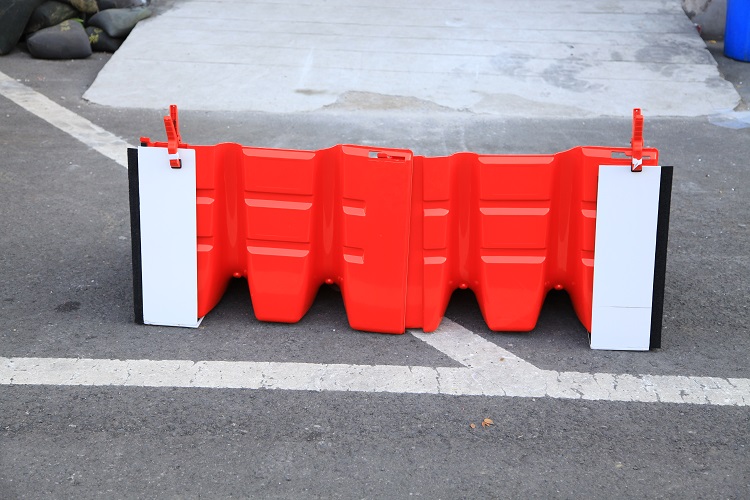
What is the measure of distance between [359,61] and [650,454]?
8078 millimetres

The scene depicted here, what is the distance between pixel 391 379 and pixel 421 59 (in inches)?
289

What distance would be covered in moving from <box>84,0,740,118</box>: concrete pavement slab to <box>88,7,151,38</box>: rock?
0.68 ft

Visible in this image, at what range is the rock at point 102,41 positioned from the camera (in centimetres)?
1224

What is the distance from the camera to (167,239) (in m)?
5.26

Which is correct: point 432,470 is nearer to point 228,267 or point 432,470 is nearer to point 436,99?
point 228,267

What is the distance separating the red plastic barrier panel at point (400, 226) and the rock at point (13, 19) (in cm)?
790

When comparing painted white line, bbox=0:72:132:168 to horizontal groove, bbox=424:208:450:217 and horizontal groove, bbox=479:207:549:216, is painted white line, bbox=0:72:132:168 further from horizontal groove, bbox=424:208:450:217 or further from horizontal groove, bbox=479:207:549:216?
horizontal groove, bbox=479:207:549:216

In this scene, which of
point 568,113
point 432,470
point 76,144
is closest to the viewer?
point 432,470

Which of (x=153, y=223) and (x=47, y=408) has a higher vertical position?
(x=153, y=223)

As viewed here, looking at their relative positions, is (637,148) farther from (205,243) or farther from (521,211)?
(205,243)

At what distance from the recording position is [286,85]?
10.8 meters

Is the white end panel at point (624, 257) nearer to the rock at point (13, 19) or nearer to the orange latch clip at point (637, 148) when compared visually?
the orange latch clip at point (637, 148)

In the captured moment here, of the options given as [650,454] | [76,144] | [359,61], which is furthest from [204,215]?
[359,61]

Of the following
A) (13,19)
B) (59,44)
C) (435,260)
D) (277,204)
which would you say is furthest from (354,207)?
(13,19)
